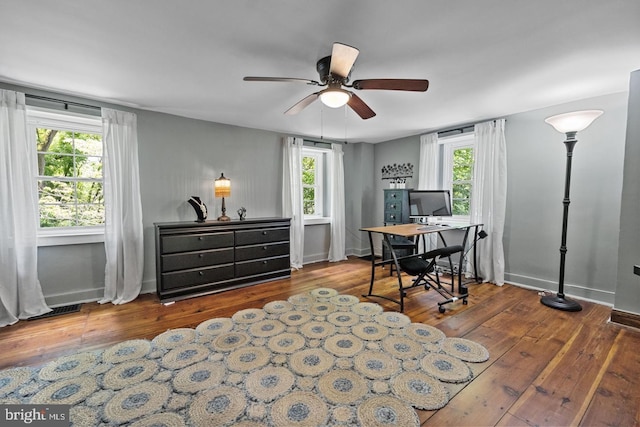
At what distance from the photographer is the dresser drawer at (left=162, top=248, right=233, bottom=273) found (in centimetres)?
308

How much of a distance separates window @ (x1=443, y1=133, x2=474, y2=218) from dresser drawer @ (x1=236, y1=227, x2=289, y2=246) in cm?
273

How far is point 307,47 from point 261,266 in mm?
2784

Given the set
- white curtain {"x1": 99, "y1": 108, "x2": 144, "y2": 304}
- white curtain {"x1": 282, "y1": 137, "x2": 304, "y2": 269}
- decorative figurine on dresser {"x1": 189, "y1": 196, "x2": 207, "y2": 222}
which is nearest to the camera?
white curtain {"x1": 99, "y1": 108, "x2": 144, "y2": 304}

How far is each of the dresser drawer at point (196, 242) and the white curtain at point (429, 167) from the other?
3.06 meters

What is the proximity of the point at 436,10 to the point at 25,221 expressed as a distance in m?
3.94

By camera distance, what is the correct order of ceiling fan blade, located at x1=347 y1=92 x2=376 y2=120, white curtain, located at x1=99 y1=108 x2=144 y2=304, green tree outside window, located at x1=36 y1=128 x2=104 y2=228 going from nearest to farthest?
ceiling fan blade, located at x1=347 y1=92 x2=376 y2=120 → green tree outside window, located at x1=36 y1=128 x2=104 y2=228 → white curtain, located at x1=99 y1=108 x2=144 y2=304

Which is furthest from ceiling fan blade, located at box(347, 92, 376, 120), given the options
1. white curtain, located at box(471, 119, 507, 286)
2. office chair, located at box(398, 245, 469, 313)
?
white curtain, located at box(471, 119, 507, 286)

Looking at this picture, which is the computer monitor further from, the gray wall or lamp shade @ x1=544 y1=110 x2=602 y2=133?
the gray wall

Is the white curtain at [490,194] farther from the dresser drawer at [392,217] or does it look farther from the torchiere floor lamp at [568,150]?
the dresser drawer at [392,217]

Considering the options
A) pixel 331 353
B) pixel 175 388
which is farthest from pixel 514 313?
pixel 175 388

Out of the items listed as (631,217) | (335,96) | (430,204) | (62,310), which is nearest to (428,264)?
(430,204)

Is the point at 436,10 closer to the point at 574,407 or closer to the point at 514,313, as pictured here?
the point at 574,407

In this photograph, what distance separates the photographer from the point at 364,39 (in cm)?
184

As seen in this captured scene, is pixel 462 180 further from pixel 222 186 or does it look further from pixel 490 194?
pixel 222 186
